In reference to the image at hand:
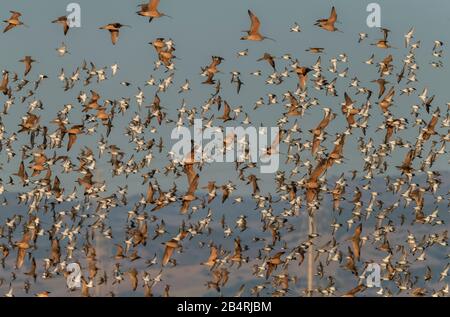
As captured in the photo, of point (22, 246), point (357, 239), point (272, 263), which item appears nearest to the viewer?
point (22, 246)

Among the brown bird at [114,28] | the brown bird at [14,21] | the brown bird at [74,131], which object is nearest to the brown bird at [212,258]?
the brown bird at [74,131]

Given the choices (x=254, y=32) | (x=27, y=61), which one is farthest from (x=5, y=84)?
(x=254, y=32)

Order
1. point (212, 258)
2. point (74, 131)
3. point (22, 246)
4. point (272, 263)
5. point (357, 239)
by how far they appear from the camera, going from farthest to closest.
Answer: point (74, 131) → point (272, 263) → point (357, 239) → point (22, 246) → point (212, 258)

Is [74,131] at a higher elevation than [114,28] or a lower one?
lower

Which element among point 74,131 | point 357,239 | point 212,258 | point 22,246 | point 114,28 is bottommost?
point 212,258

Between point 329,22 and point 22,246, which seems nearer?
point 22,246

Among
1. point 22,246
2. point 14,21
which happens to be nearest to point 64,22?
point 14,21

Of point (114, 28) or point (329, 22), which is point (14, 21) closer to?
point (114, 28)

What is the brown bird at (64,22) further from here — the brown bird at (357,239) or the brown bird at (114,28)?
the brown bird at (357,239)
